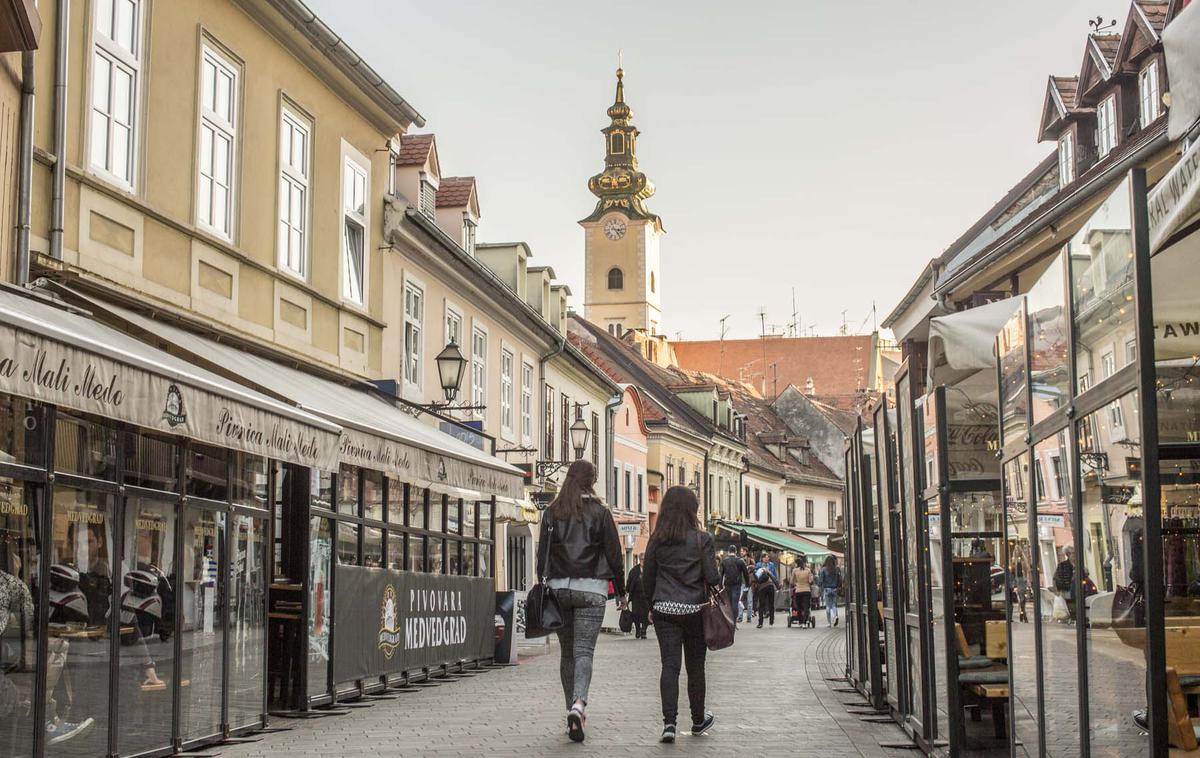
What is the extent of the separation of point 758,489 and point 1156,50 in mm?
57676

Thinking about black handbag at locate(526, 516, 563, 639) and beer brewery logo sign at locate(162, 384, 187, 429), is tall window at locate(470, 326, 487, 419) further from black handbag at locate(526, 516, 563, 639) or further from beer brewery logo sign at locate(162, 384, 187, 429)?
beer brewery logo sign at locate(162, 384, 187, 429)

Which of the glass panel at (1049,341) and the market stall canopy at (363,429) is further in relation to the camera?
the market stall canopy at (363,429)

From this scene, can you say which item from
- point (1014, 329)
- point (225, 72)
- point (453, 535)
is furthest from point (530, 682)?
point (1014, 329)

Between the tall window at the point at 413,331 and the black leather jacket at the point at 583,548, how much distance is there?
12424mm

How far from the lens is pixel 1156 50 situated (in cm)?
1998

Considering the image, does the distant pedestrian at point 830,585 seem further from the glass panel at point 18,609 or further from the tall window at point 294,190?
the glass panel at point 18,609

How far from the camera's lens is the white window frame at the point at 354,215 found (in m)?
18.8

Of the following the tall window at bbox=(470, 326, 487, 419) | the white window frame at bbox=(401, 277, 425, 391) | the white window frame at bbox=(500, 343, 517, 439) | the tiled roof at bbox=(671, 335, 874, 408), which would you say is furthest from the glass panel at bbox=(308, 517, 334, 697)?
the tiled roof at bbox=(671, 335, 874, 408)

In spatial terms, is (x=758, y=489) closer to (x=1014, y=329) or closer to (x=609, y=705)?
(x=609, y=705)

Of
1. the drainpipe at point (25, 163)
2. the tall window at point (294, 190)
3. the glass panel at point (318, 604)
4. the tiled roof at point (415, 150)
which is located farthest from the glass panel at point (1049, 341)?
the tiled roof at point (415, 150)

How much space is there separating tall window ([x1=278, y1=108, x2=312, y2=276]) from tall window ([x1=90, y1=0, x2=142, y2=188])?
345 cm

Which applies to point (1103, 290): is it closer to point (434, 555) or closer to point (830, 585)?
point (434, 555)

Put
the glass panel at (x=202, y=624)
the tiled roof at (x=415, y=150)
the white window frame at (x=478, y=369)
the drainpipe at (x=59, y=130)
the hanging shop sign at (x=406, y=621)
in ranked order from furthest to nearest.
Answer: the white window frame at (x=478, y=369) → the tiled roof at (x=415, y=150) → the hanging shop sign at (x=406, y=621) → the drainpipe at (x=59, y=130) → the glass panel at (x=202, y=624)

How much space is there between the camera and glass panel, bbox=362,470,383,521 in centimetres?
1473
